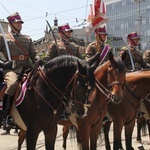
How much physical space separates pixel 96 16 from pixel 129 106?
7.96 ft

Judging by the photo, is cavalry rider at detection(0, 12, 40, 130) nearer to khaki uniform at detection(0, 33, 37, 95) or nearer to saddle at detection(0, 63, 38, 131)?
khaki uniform at detection(0, 33, 37, 95)

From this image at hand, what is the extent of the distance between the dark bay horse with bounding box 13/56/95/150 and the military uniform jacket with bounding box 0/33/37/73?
824 millimetres

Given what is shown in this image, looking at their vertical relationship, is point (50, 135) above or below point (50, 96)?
below

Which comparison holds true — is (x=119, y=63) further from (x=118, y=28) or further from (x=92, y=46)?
(x=118, y=28)

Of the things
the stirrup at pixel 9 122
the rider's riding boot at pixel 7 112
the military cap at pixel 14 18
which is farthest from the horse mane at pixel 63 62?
the military cap at pixel 14 18

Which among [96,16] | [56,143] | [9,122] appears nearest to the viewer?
[9,122]

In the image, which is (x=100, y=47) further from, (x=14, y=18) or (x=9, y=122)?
(x=9, y=122)

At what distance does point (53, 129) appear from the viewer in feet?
19.7

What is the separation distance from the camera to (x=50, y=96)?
19.6 feet

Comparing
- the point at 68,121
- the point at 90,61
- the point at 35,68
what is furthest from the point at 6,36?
the point at 68,121

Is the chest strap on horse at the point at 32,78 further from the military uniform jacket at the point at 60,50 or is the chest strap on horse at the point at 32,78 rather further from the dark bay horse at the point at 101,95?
the military uniform jacket at the point at 60,50

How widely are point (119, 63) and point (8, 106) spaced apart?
2246 mm

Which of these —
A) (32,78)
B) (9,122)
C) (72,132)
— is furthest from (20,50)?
(72,132)

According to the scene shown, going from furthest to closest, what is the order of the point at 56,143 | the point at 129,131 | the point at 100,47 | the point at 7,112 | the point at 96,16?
the point at 56,143 → the point at 96,16 → the point at 100,47 → the point at 129,131 → the point at 7,112
